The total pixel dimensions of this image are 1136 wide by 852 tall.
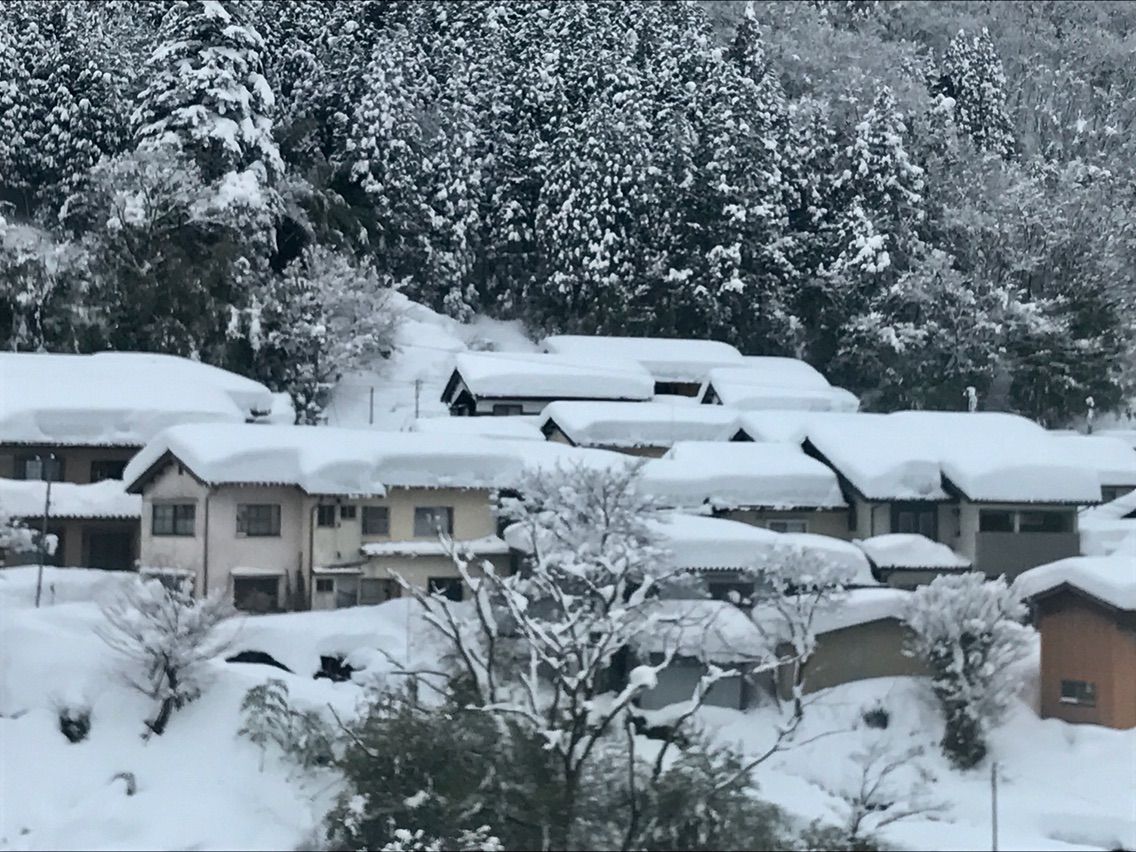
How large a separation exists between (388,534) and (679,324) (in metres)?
22.1

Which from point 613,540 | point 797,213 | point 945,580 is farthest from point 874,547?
point 797,213

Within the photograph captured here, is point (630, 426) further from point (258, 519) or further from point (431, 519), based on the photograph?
point (258, 519)

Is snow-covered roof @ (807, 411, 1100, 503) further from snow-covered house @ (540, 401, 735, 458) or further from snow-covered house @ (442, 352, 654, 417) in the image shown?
snow-covered house @ (442, 352, 654, 417)

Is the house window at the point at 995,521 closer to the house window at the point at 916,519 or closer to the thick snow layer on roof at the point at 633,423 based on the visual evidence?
the house window at the point at 916,519

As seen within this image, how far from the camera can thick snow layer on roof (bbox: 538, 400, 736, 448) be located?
32156 millimetres

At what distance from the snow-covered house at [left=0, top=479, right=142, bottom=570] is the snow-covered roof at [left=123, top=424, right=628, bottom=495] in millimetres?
828

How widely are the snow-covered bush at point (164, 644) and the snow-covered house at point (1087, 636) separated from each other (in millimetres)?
14162

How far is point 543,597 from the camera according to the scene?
903 inches

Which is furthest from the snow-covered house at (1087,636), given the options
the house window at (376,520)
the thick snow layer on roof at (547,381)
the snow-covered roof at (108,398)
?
the snow-covered roof at (108,398)

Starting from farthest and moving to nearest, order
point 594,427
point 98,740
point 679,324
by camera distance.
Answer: point 679,324
point 594,427
point 98,740

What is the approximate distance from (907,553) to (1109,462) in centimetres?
986

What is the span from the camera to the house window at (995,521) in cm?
2773

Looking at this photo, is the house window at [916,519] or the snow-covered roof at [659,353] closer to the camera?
the house window at [916,519]

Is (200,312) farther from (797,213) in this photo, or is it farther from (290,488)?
(797,213)
